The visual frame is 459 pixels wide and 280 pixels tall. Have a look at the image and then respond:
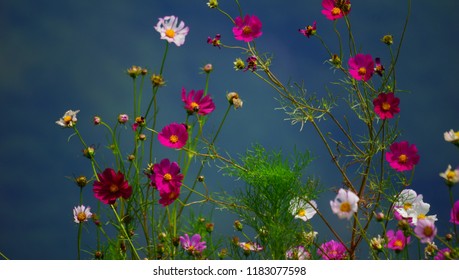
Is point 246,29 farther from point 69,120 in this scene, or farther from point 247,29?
point 69,120

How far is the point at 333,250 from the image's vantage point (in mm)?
1856

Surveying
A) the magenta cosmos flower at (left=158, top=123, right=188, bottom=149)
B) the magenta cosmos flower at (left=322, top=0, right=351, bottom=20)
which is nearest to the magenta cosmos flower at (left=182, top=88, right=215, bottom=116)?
the magenta cosmos flower at (left=158, top=123, right=188, bottom=149)

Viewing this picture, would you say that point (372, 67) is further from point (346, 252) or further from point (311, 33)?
point (346, 252)

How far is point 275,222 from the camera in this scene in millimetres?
1786

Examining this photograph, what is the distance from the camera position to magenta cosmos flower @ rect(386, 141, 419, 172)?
1.64 metres

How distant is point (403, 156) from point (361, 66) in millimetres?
296

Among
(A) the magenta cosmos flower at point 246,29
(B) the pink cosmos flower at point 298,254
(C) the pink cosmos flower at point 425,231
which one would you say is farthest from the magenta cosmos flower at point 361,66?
(C) the pink cosmos flower at point 425,231

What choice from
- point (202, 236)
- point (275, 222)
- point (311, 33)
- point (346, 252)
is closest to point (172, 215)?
point (202, 236)

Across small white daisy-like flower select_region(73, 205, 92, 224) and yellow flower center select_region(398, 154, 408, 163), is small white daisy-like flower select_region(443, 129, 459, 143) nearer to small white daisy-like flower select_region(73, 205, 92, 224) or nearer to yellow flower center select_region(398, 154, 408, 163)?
yellow flower center select_region(398, 154, 408, 163)

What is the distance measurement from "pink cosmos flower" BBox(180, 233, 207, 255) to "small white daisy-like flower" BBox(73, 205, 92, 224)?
275 millimetres

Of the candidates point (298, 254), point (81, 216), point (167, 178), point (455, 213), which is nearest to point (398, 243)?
point (455, 213)
